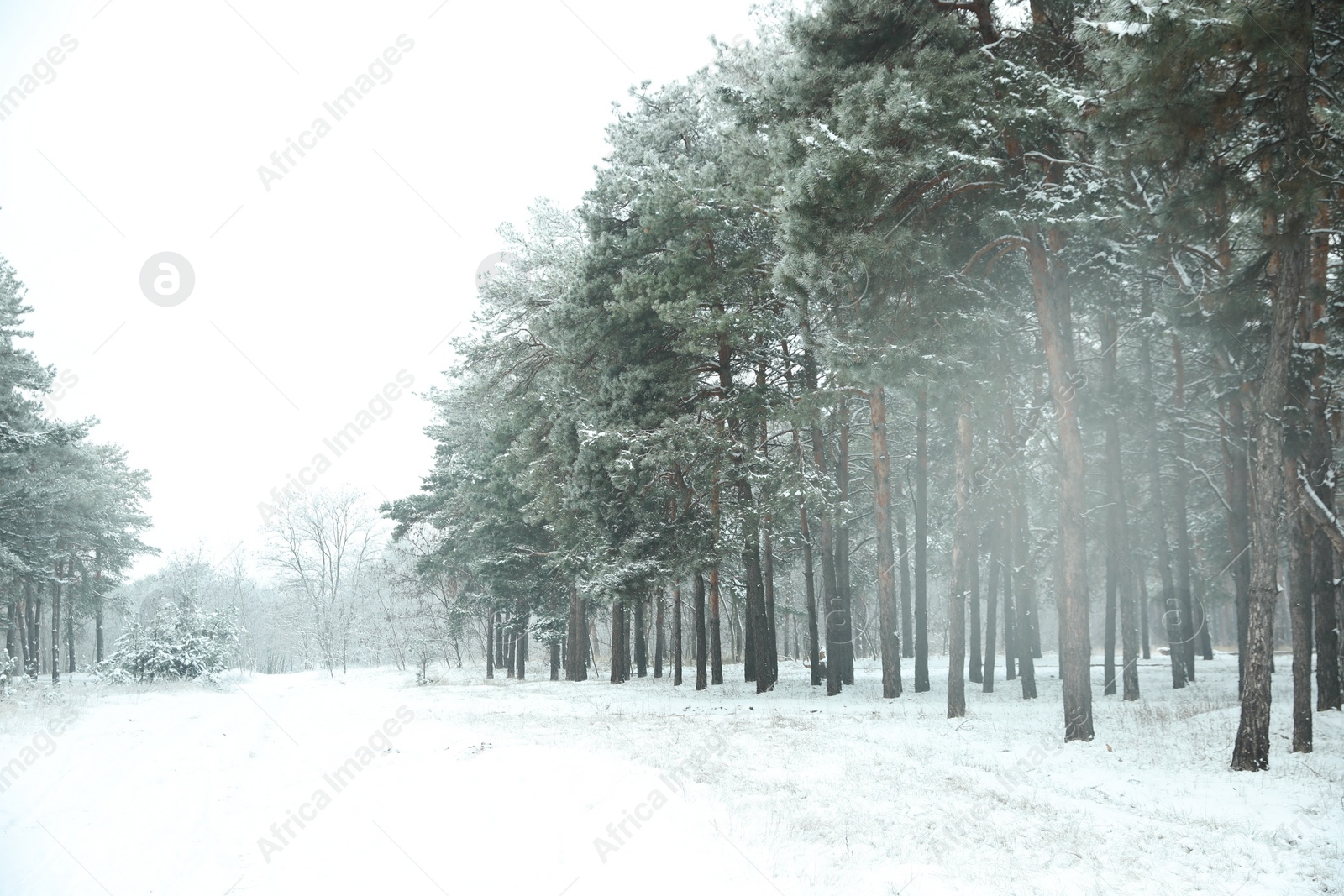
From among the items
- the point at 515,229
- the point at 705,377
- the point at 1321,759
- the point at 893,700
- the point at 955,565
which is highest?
the point at 515,229

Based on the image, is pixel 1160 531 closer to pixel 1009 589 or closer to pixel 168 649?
pixel 1009 589

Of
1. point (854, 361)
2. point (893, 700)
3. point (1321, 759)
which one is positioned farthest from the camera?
point (893, 700)

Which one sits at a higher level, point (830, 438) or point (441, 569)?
point (830, 438)

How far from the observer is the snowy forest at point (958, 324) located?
919cm

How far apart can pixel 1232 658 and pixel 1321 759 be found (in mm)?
28532

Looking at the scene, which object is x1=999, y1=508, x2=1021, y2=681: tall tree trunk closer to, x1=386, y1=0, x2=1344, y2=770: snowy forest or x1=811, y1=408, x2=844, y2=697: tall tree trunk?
x1=386, y1=0, x2=1344, y2=770: snowy forest

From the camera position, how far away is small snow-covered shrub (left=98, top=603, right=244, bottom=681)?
21.3m

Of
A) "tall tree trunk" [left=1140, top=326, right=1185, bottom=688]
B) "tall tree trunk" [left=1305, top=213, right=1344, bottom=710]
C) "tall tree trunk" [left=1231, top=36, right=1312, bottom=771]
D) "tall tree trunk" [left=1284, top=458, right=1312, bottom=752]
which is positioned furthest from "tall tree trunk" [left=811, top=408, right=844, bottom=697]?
"tall tree trunk" [left=1231, top=36, right=1312, bottom=771]

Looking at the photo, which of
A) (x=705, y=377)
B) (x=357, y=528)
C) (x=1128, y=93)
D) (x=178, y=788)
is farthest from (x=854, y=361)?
(x=357, y=528)

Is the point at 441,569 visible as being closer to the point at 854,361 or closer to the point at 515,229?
the point at 515,229

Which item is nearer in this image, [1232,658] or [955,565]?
[955,565]

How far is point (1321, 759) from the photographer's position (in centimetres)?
913

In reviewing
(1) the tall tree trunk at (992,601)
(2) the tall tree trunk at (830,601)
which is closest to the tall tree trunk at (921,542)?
(1) the tall tree trunk at (992,601)

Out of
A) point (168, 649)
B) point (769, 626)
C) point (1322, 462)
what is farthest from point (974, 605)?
point (168, 649)
